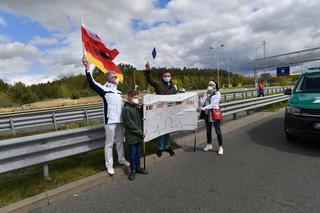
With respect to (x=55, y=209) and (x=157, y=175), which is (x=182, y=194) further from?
(x=55, y=209)

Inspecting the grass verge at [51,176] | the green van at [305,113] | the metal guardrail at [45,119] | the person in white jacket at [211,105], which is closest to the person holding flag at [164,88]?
the person in white jacket at [211,105]

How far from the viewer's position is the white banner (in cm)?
496

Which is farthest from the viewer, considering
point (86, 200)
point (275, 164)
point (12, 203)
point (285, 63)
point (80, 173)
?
point (285, 63)

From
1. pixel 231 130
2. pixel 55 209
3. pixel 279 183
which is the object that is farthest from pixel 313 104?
pixel 55 209

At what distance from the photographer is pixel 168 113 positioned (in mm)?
5738

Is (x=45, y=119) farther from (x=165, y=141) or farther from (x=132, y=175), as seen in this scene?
(x=132, y=175)

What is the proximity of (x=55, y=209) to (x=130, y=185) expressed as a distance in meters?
1.26

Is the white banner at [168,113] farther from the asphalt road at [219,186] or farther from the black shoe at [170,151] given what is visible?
the asphalt road at [219,186]

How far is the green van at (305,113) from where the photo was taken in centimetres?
532

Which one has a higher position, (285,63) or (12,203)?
(285,63)

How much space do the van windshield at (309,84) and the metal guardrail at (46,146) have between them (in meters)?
5.81

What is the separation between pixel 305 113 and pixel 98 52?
17.0ft

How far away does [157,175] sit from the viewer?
451 cm

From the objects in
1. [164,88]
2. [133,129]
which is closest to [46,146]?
[133,129]
